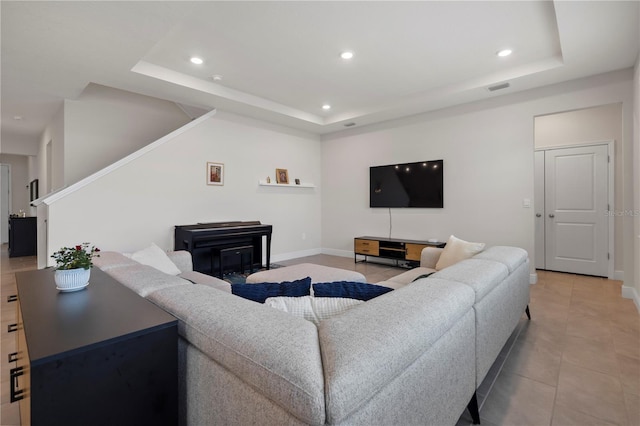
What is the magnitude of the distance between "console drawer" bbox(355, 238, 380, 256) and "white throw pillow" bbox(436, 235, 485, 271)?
2322 mm

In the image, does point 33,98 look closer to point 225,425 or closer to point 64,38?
point 64,38

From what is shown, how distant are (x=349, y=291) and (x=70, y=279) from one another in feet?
4.17

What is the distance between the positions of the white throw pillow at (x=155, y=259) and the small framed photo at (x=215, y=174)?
225 cm

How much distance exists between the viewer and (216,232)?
14.3ft

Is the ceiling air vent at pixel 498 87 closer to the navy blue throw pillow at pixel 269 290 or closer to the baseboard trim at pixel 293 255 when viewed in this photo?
the navy blue throw pillow at pixel 269 290

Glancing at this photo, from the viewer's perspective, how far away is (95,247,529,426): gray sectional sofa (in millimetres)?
762

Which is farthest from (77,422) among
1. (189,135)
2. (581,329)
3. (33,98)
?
(33,98)

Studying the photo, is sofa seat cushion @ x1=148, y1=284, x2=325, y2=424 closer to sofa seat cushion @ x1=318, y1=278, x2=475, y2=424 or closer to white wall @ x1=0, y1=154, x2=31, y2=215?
sofa seat cushion @ x1=318, y1=278, x2=475, y2=424

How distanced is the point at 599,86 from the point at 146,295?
16.6 feet

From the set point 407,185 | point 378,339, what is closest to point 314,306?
point 378,339

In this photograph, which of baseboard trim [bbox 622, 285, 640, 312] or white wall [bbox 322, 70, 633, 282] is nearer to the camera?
baseboard trim [bbox 622, 285, 640, 312]

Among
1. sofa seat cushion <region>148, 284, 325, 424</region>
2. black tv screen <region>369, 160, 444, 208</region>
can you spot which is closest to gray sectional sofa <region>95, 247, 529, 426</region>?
sofa seat cushion <region>148, 284, 325, 424</region>

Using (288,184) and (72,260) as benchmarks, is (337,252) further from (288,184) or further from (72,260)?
(72,260)

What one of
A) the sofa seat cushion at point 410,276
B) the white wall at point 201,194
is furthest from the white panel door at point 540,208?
the white wall at point 201,194
